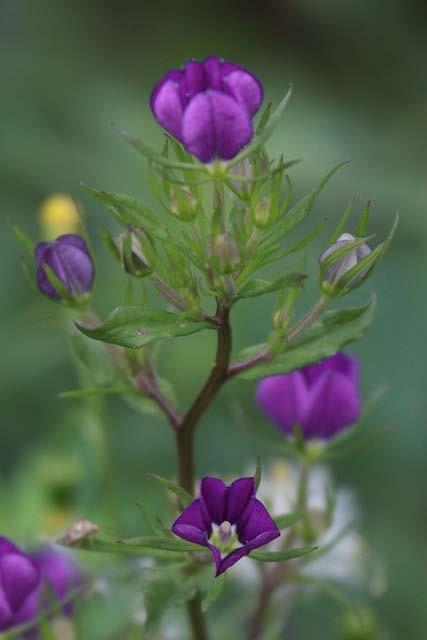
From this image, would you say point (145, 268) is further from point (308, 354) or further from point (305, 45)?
point (305, 45)

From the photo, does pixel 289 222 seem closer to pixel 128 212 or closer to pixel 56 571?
pixel 128 212

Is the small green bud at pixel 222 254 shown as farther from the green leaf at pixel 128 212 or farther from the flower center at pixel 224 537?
the flower center at pixel 224 537

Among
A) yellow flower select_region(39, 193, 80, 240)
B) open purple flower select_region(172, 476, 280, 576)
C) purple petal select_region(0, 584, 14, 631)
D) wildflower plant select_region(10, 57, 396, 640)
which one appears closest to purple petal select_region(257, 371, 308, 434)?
wildflower plant select_region(10, 57, 396, 640)

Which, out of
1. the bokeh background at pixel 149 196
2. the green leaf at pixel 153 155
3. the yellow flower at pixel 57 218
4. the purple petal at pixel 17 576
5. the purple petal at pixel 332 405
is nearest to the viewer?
the green leaf at pixel 153 155

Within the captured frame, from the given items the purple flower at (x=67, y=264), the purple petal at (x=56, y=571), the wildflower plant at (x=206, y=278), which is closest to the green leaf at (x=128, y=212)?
the wildflower plant at (x=206, y=278)

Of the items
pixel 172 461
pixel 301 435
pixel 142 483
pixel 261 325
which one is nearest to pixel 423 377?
pixel 261 325
